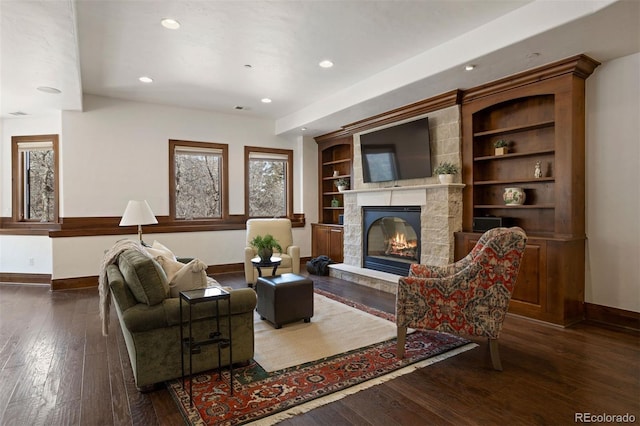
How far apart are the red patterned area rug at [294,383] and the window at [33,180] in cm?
516

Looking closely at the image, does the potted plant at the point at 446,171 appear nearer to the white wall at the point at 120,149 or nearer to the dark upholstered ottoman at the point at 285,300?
the dark upholstered ottoman at the point at 285,300

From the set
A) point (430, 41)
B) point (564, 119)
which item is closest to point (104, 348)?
point (430, 41)

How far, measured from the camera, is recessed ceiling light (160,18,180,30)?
3227mm

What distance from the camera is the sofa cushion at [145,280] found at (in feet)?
7.61

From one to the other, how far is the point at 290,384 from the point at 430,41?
3.53 metres

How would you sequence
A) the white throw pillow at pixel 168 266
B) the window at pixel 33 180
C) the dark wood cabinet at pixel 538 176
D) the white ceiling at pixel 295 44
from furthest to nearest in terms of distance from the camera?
the window at pixel 33 180 → the dark wood cabinet at pixel 538 176 → the white ceiling at pixel 295 44 → the white throw pillow at pixel 168 266

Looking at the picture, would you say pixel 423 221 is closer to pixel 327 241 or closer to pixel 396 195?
pixel 396 195

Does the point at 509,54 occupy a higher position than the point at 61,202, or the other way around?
the point at 509,54

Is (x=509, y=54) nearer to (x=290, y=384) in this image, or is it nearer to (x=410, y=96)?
(x=410, y=96)

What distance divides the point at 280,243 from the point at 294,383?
3.48 metres

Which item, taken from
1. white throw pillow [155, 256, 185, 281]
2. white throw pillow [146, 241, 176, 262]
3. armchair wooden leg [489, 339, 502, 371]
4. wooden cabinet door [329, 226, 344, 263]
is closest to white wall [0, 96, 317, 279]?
wooden cabinet door [329, 226, 344, 263]

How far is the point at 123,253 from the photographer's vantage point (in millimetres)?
2701

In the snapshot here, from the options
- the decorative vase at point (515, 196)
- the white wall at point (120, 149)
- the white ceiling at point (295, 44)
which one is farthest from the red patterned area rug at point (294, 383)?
the white wall at point (120, 149)

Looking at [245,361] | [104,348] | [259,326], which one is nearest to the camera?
[245,361]
